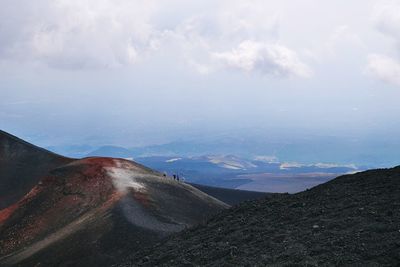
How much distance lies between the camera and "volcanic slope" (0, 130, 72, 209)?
236 feet

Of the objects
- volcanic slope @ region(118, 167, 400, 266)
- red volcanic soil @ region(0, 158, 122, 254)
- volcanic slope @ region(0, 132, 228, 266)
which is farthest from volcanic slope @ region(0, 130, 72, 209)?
volcanic slope @ region(118, 167, 400, 266)

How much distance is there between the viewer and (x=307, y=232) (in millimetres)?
20031

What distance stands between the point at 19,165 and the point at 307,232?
6614cm

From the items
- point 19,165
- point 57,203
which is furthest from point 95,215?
point 19,165

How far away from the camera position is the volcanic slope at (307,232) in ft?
55.0

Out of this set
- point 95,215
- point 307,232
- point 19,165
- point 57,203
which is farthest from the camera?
point 19,165

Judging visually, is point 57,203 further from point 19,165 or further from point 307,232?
point 307,232

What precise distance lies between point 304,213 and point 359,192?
10.9 feet

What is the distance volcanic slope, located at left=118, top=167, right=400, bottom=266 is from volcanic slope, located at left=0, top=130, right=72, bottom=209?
4810 cm

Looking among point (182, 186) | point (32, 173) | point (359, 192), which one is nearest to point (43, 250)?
point (182, 186)

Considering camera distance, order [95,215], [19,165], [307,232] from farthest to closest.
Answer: [19,165]
[95,215]
[307,232]

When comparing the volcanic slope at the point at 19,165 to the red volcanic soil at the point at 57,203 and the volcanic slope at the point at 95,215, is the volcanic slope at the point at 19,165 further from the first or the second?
the volcanic slope at the point at 95,215

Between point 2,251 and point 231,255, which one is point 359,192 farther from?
point 2,251

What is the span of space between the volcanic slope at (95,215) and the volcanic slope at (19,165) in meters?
18.8
